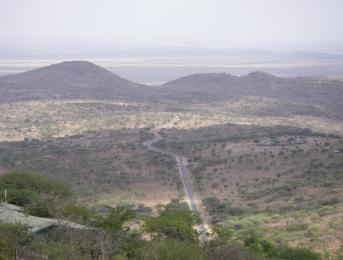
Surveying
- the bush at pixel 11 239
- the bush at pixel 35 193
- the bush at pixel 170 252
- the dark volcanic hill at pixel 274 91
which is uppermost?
the bush at pixel 11 239

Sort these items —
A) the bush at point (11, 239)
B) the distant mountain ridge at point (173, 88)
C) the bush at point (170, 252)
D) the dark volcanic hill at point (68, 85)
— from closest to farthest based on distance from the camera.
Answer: the bush at point (11, 239) < the bush at point (170, 252) < the distant mountain ridge at point (173, 88) < the dark volcanic hill at point (68, 85)

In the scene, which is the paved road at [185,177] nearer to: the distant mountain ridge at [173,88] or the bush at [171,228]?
the bush at [171,228]

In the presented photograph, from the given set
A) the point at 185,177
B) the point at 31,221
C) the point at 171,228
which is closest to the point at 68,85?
the point at 185,177

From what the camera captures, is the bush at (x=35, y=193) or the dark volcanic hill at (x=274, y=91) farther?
the dark volcanic hill at (x=274, y=91)

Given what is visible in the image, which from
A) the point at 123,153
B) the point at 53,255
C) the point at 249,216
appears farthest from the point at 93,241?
the point at 123,153

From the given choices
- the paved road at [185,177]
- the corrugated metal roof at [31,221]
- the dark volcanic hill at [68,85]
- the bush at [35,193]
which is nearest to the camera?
the corrugated metal roof at [31,221]

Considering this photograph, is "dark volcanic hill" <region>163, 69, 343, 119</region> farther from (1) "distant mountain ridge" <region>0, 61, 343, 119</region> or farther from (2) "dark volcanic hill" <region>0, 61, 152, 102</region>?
(2) "dark volcanic hill" <region>0, 61, 152, 102</region>

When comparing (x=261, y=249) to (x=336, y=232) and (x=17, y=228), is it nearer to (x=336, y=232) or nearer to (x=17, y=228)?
(x=336, y=232)

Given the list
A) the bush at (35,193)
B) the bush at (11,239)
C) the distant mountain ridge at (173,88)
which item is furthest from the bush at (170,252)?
the distant mountain ridge at (173,88)

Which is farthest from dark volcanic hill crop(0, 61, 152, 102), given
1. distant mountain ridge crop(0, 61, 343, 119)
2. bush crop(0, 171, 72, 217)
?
bush crop(0, 171, 72, 217)
